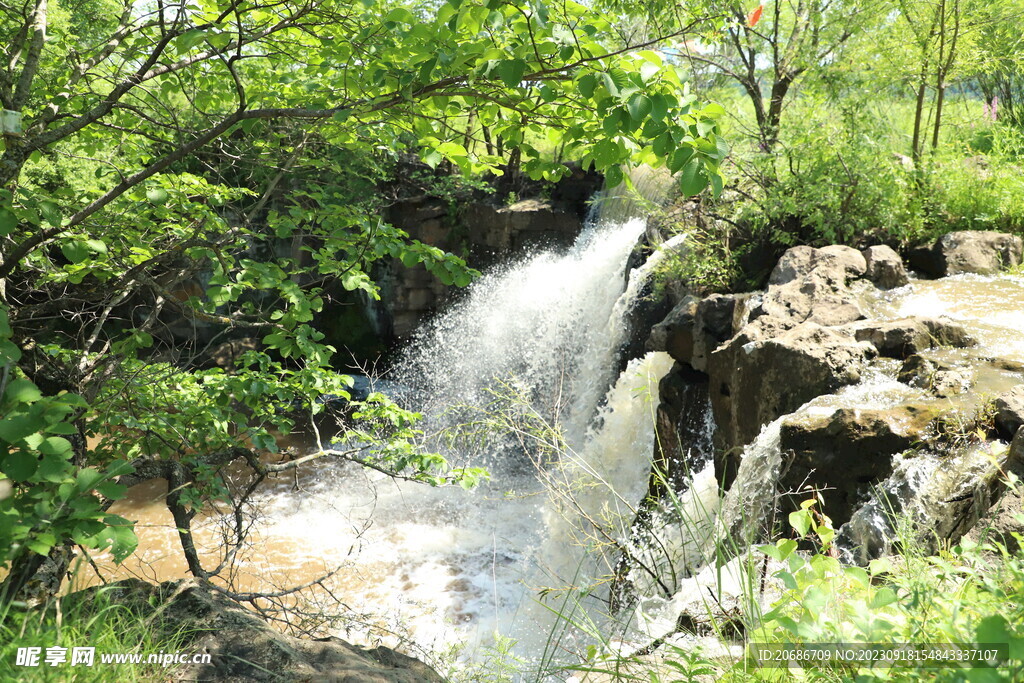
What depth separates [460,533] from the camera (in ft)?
24.6

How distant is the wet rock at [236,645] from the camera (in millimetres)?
2141

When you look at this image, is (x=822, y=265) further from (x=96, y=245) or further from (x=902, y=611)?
(x=96, y=245)

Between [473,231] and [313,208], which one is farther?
[473,231]

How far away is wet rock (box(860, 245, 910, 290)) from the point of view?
593 centimetres

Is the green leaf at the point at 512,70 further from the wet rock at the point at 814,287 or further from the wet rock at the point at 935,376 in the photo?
the wet rock at the point at 814,287

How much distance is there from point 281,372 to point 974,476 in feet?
11.3

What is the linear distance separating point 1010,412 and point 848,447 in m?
0.76

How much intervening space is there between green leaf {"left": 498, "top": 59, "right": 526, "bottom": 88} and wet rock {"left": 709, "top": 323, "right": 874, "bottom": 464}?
316cm

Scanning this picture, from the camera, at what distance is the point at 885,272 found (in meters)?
5.94

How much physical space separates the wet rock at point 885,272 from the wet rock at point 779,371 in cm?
152

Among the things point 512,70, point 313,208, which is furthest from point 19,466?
point 313,208

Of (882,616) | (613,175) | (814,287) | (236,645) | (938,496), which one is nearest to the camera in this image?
(882,616)

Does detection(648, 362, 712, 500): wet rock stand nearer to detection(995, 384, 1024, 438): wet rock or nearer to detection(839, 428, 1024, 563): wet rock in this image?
detection(839, 428, 1024, 563): wet rock

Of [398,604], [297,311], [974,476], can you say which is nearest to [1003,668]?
[974,476]
